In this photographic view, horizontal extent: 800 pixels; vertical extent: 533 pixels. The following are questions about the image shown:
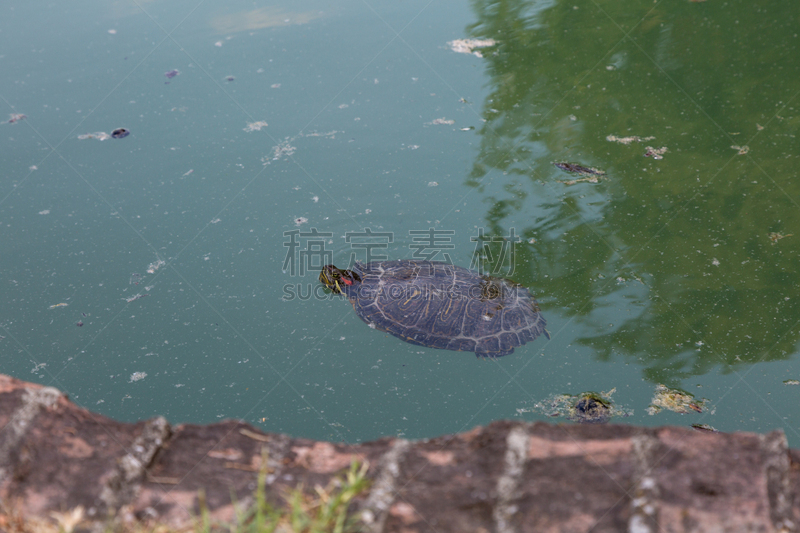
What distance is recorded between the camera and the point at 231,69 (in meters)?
6.88

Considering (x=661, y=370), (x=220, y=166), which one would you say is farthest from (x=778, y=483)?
(x=220, y=166)

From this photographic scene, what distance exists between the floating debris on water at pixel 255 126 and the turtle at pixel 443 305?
7.65 ft

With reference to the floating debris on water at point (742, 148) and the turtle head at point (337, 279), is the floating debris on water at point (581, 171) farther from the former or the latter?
the turtle head at point (337, 279)

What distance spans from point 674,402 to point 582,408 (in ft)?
1.94

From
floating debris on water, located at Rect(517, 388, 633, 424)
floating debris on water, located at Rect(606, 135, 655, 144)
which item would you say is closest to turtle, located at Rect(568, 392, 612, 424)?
floating debris on water, located at Rect(517, 388, 633, 424)

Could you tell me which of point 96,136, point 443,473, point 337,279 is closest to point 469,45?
point 337,279

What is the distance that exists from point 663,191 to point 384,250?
2.62 m

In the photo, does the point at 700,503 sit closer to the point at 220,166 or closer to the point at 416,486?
the point at 416,486

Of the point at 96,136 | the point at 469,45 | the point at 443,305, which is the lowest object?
the point at 443,305

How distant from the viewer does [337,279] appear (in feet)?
14.8

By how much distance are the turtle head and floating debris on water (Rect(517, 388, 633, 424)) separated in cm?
167

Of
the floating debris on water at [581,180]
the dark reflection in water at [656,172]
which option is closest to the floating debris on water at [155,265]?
the dark reflection in water at [656,172]

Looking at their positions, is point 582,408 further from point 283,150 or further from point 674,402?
point 283,150

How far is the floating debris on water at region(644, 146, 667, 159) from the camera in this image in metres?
5.47
